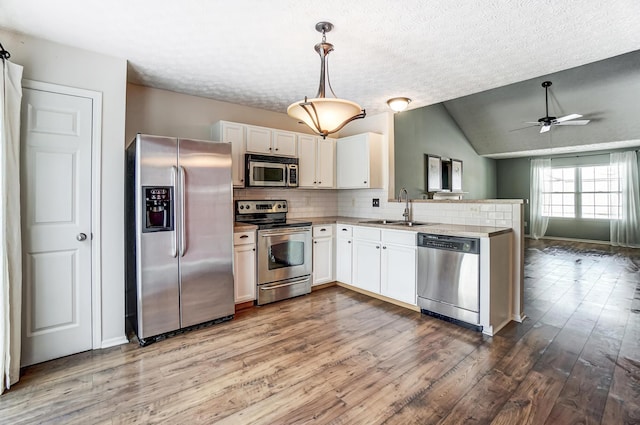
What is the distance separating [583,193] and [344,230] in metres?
8.25

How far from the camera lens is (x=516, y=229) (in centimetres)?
313

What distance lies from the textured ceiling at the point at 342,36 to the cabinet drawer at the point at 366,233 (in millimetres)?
1661

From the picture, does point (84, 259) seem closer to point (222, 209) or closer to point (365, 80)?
point (222, 209)

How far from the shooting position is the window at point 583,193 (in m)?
8.01

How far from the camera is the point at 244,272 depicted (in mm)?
3416

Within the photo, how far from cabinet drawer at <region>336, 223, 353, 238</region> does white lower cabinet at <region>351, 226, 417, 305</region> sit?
0.09 metres

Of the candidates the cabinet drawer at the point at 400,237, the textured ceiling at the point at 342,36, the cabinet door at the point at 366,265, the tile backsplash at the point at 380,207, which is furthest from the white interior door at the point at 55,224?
the cabinet drawer at the point at 400,237

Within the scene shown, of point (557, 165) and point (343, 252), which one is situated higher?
point (557, 165)

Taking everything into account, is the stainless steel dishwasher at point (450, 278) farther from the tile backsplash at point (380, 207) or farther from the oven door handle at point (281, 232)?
the oven door handle at point (281, 232)

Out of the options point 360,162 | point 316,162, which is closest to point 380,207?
point 360,162

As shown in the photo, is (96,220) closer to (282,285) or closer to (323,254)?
(282,285)

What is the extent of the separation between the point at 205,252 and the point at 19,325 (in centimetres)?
133

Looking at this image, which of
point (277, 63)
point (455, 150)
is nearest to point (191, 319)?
point (277, 63)

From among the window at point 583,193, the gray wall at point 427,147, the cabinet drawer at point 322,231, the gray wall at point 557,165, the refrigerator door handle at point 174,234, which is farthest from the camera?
the gray wall at point 557,165
